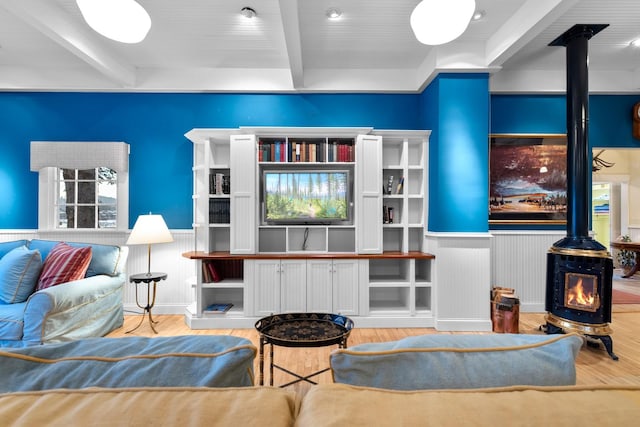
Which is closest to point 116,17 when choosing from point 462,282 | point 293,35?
point 293,35

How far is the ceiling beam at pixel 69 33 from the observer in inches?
101

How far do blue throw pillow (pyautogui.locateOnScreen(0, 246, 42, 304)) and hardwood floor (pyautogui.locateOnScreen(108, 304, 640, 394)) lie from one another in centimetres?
88

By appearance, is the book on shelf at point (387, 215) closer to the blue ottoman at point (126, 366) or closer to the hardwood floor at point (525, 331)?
the hardwood floor at point (525, 331)

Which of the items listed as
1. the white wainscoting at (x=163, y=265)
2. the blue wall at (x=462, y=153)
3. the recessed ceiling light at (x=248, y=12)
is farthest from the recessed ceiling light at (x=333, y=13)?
the white wainscoting at (x=163, y=265)

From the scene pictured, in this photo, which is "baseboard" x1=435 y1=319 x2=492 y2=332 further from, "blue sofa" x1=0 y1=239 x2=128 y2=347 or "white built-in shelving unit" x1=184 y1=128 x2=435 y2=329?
"blue sofa" x1=0 y1=239 x2=128 y2=347

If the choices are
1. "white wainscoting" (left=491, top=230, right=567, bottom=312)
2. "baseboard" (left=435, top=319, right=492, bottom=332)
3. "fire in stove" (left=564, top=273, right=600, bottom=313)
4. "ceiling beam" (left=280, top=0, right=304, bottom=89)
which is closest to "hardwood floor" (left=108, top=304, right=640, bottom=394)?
"baseboard" (left=435, top=319, right=492, bottom=332)

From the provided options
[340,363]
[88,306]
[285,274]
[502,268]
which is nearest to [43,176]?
[88,306]

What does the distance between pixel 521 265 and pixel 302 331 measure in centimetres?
335

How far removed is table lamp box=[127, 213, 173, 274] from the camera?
11.0 ft

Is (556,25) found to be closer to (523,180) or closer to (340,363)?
(523,180)

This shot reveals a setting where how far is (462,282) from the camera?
11.4ft

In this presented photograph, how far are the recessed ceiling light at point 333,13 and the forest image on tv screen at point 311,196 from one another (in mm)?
1561

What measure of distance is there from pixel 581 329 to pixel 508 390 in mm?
3108

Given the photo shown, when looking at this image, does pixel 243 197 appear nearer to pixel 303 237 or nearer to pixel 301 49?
pixel 303 237
